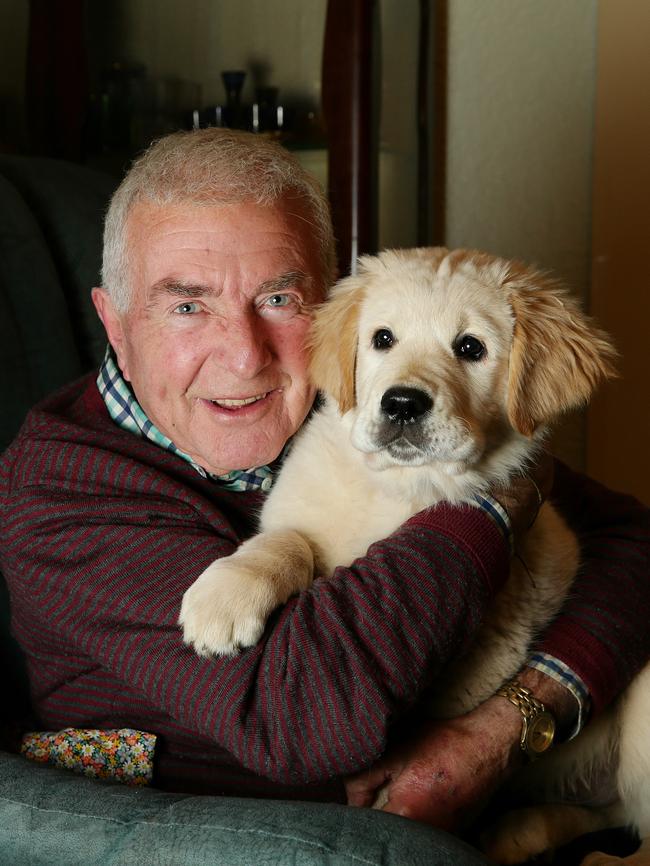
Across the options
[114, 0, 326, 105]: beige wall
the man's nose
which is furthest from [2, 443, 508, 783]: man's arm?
[114, 0, 326, 105]: beige wall

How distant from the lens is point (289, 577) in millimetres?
1452

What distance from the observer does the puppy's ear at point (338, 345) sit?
168 centimetres

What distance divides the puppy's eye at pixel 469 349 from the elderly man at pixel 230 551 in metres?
0.23

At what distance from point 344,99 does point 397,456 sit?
1.78 metres

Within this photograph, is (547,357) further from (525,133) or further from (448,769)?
(525,133)

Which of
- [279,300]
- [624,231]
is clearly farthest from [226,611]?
[624,231]

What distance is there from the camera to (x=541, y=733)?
5.16 feet

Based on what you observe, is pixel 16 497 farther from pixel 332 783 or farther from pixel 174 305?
pixel 332 783

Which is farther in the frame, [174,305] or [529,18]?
[529,18]

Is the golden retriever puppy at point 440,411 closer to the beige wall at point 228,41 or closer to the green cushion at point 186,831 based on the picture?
the green cushion at point 186,831

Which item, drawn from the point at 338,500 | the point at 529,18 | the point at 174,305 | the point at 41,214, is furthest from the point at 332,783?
the point at 529,18

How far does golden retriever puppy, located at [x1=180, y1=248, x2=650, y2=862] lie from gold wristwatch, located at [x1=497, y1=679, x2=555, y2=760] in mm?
27

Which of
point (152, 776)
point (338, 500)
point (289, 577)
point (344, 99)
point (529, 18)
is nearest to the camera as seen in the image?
point (289, 577)

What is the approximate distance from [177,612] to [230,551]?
17 centimetres
